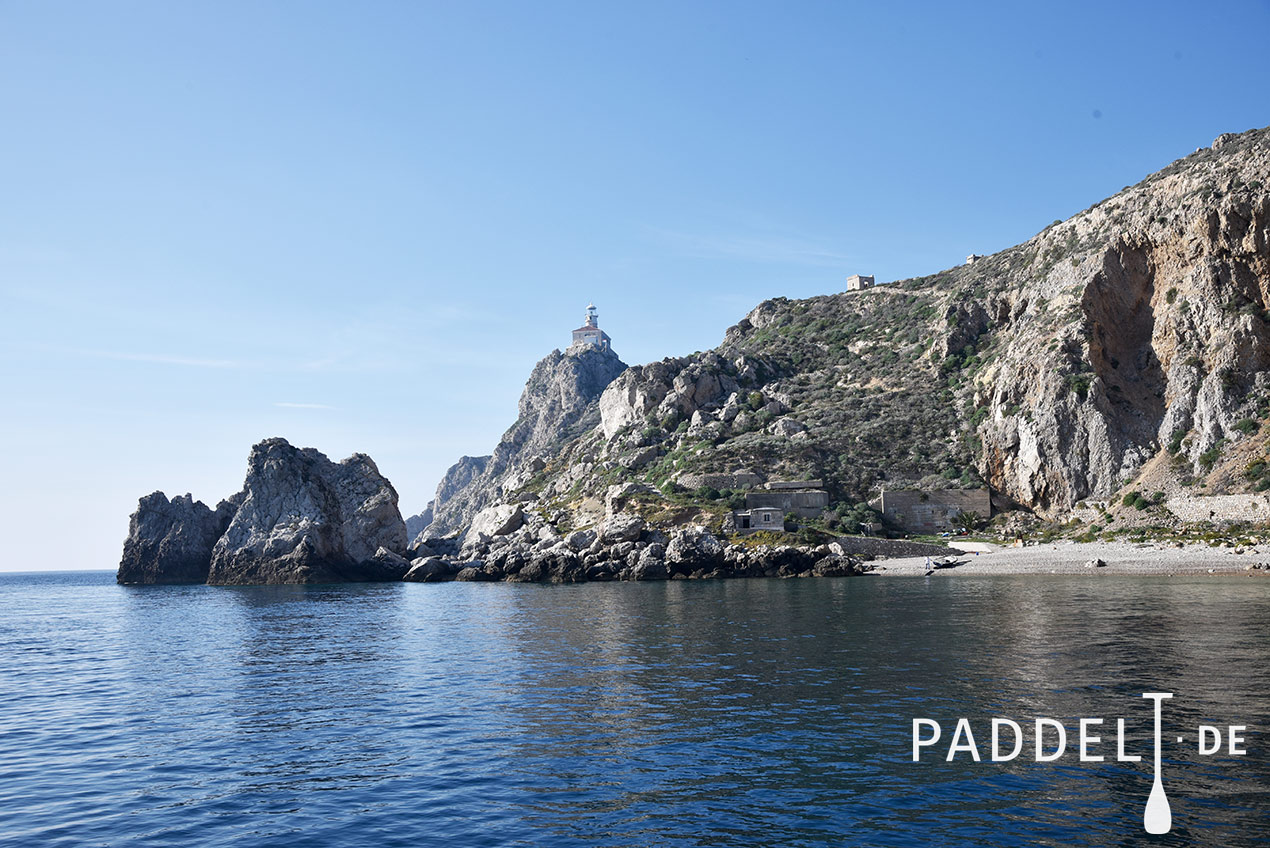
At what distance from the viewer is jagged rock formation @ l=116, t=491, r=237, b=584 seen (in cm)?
11812

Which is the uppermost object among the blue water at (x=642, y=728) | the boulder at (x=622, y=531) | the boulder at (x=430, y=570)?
the boulder at (x=622, y=531)

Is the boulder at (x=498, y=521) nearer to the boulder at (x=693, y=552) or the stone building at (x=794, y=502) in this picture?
the stone building at (x=794, y=502)

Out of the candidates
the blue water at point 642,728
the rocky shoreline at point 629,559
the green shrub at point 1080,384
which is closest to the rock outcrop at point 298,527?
the rocky shoreline at point 629,559

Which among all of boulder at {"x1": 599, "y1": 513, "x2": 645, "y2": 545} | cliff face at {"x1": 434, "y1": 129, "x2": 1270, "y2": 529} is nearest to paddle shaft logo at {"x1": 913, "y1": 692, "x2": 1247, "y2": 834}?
boulder at {"x1": 599, "y1": 513, "x2": 645, "y2": 545}

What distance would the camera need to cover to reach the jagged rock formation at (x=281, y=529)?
106500mm

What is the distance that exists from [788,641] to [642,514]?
64.2m

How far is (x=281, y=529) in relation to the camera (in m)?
108

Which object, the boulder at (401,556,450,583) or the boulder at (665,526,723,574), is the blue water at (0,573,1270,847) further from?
the boulder at (401,556,450,583)

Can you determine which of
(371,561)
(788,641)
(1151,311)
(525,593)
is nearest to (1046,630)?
(788,641)

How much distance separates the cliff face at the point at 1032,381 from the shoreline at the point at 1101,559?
15.4 m

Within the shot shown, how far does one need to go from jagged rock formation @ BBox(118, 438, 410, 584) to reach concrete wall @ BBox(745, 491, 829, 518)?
152 ft

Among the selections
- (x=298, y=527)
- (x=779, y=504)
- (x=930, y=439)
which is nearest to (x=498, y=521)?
(x=298, y=527)

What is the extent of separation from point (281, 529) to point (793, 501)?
6335cm

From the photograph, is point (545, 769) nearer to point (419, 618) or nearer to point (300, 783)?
point (300, 783)
